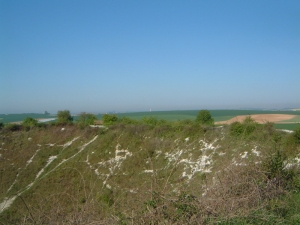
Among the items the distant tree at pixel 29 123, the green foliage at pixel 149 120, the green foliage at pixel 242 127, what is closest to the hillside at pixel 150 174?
the green foliage at pixel 242 127

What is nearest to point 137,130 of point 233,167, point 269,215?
point 233,167

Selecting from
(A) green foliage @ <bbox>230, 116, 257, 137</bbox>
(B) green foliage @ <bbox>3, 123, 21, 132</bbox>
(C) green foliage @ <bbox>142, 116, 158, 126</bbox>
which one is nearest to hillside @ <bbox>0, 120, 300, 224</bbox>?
(A) green foliage @ <bbox>230, 116, 257, 137</bbox>

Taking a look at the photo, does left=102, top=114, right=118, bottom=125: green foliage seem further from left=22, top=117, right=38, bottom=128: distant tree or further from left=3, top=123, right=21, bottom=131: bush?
left=3, top=123, right=21, bottom=131: bush

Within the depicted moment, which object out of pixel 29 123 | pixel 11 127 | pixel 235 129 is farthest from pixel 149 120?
pixel 235 129

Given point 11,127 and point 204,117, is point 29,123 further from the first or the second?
point 204,117

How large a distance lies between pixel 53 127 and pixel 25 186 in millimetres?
9573

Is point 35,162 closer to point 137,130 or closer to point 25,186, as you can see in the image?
point 25,186

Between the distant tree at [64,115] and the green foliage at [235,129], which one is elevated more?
the distant tree at [64,115]

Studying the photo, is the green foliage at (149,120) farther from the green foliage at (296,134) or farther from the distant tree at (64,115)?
the green foliage at (296,134)

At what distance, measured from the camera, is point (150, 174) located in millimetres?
10320

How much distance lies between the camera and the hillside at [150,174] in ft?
12.8

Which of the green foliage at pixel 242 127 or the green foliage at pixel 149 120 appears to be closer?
the green foliage at pixel 242 127

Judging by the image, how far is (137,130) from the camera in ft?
82.8

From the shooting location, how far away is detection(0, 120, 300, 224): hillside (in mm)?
3898
